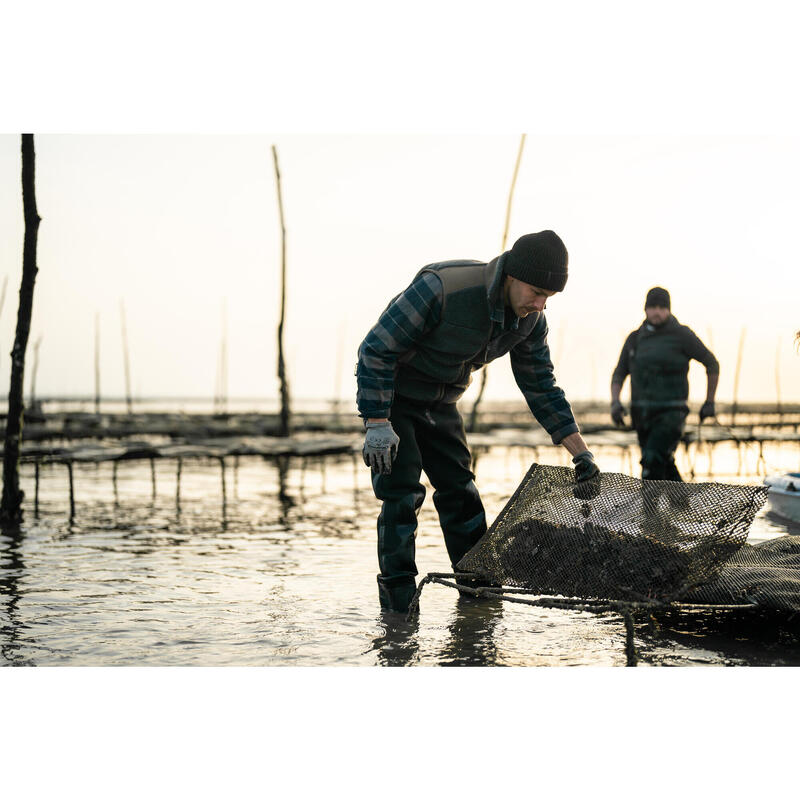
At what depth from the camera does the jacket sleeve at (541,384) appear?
14.2ft

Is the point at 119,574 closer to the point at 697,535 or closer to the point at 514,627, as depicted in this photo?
the point at 514,627

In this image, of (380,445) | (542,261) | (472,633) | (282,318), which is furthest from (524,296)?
(282,318)

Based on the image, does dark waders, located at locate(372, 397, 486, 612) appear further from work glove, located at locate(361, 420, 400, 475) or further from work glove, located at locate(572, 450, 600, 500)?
work glove, located at locate(572, 450, 600, 500)

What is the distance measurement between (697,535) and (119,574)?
3.38 m

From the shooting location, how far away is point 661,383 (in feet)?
23.4

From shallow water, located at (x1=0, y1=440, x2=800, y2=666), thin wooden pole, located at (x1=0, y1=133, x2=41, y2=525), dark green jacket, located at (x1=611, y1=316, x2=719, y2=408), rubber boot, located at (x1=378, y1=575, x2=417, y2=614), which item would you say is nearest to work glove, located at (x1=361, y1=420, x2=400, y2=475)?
rubber boot, located at (x1=378, y1=575, x2=417, y2=614)

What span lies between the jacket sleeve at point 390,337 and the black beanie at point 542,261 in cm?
39

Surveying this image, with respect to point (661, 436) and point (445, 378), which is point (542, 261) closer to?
point (445, 378)

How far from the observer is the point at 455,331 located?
3.96 m

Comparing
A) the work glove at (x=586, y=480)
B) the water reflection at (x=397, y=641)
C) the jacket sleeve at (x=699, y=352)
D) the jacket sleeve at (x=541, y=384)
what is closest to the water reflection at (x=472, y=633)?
the water reflection at (x=397, y=641)

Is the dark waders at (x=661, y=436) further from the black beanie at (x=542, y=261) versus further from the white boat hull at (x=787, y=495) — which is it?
the black beanie at (x=542, y=261)

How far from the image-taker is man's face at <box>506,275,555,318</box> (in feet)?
12.3
